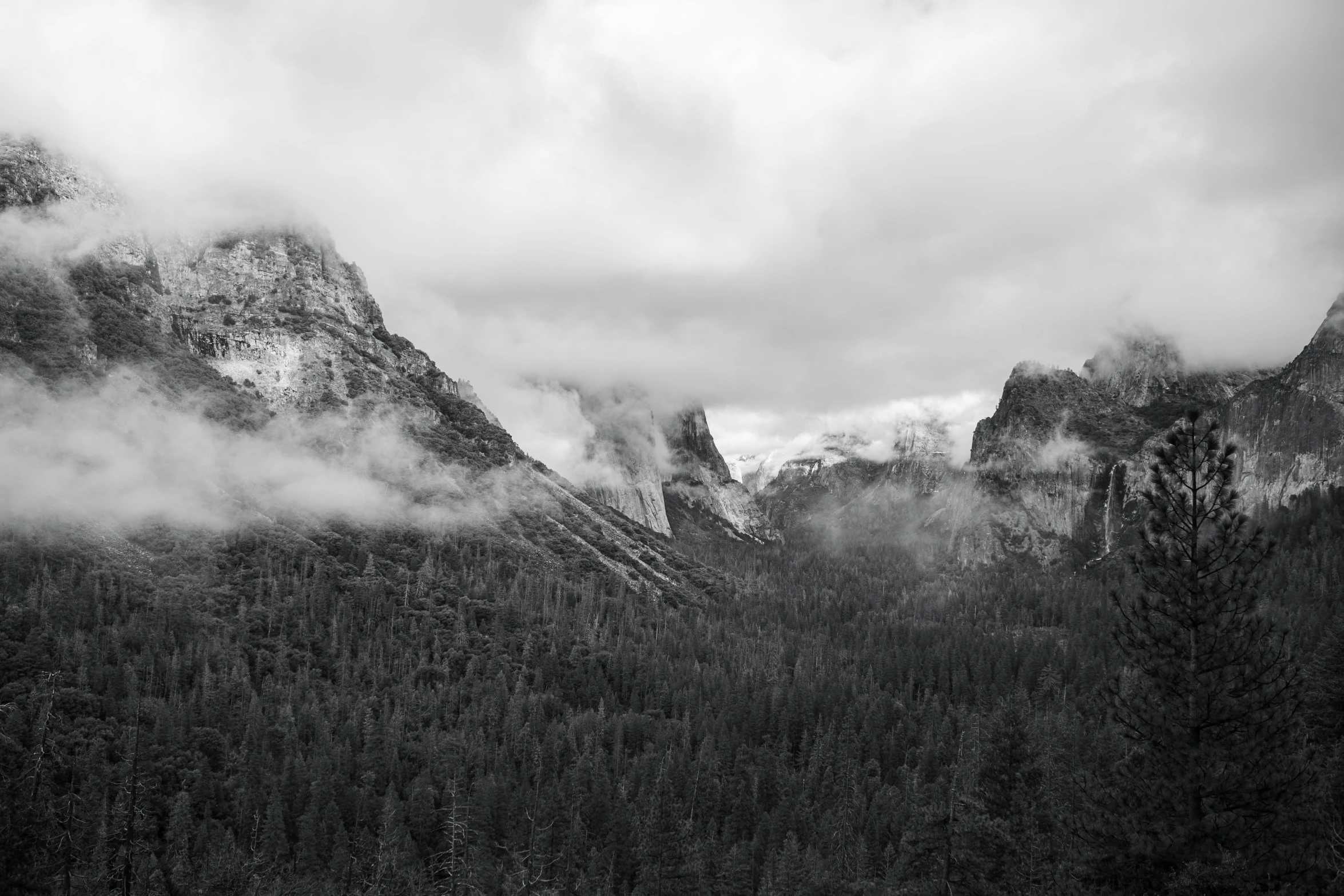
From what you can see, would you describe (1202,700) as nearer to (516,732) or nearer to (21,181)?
(516,732)

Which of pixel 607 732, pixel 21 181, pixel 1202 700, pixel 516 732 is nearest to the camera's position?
pixel 1202 700

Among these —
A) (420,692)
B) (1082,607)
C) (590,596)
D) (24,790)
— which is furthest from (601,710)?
(1082,607)

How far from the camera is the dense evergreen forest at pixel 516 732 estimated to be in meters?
37.8

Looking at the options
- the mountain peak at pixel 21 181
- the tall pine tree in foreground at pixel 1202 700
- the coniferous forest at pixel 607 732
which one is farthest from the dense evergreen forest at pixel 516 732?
the mountain peak at pixel 21 181

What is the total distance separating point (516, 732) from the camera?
10875 centimetres

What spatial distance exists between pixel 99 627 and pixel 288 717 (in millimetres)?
33109

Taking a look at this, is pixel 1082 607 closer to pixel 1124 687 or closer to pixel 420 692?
pixel 420 692

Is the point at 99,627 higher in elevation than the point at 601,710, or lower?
higher

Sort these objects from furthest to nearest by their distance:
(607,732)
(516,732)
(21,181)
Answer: (21,181) → (607,732) → (516,732)

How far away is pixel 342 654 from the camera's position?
133m

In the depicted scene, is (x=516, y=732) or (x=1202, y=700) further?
(x=516, y=732)

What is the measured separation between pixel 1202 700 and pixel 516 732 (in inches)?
3754

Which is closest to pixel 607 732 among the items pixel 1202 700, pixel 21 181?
pixel 1202 700

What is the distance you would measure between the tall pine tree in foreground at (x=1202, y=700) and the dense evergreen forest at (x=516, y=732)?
1.16 metres
